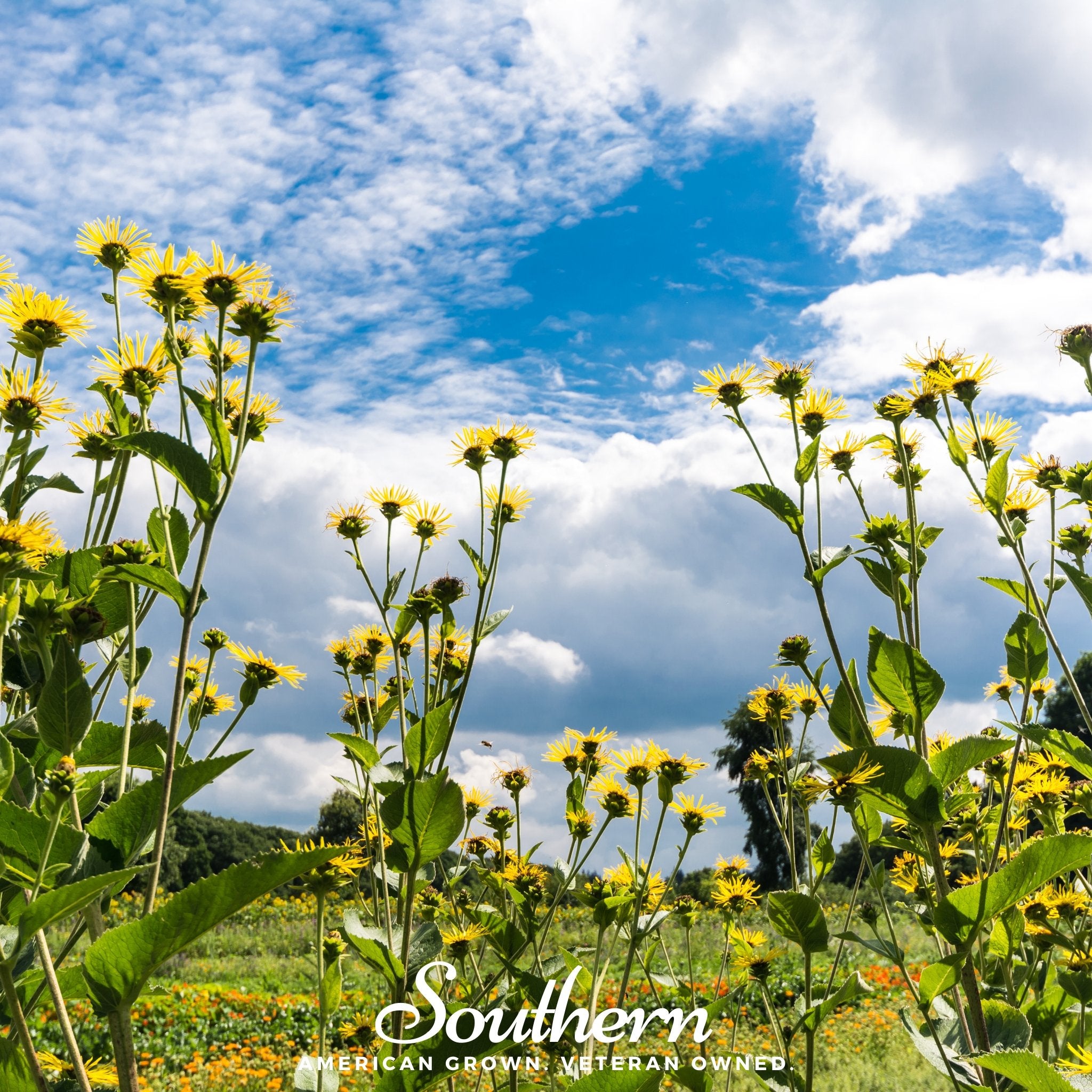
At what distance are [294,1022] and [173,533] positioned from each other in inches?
309

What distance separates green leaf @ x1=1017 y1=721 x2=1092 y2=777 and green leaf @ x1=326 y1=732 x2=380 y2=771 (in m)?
1.41

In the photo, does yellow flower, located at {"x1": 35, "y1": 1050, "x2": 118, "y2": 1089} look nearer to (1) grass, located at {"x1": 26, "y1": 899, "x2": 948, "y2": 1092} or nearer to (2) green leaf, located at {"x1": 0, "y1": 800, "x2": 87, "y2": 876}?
(2) green leaf, located at {"x1": 0, "y1": 800, "x2": 87, "y2": 876}

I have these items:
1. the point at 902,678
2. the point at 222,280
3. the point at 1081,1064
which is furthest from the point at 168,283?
the point at 1081,1064

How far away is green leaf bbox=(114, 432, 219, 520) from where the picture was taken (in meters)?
1.36

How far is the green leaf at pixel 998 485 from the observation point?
2.04 metres

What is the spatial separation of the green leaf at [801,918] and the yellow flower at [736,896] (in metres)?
1.17

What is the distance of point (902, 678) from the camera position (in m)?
1.91

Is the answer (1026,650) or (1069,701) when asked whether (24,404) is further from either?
(1069,701)

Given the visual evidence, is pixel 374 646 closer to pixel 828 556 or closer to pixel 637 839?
pixel 637 839

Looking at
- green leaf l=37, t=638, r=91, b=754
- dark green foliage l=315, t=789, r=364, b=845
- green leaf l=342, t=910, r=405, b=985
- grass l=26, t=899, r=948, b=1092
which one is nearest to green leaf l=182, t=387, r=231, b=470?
green leaf l=37, t=638, r=91, b=754

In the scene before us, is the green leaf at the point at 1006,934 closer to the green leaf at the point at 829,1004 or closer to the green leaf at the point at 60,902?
the green leaf at the point at 829,1004

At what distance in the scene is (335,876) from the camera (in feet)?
7.74

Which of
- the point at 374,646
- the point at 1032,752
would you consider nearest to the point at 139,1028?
the point at 374,646

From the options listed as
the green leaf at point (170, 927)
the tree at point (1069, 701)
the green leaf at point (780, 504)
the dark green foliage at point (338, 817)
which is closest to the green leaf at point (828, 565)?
the green leaf at point (780, 504)
